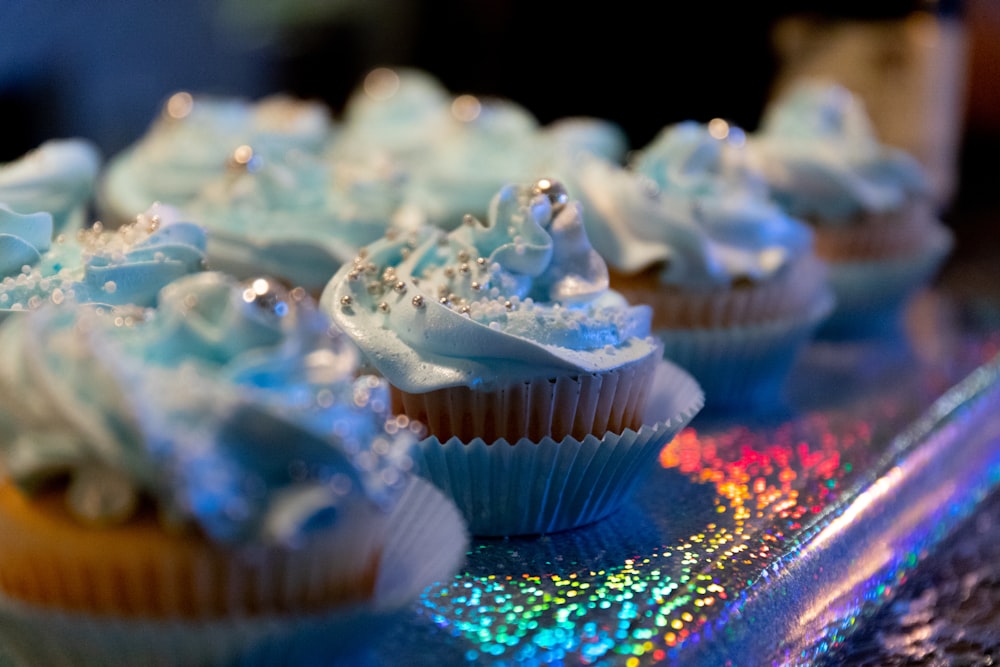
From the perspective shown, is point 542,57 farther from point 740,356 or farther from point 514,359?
point 514,359

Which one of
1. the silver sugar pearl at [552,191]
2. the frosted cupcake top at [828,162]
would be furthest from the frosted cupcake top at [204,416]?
the frosted cupcake top at [828,162]

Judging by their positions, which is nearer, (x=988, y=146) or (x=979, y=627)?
(x=979, y=627)

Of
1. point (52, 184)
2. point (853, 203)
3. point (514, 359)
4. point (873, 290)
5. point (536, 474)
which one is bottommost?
point (873, 290)

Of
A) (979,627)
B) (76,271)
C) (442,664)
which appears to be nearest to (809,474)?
(979,627)

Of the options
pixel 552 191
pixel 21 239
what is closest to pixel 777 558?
pixel 552 191

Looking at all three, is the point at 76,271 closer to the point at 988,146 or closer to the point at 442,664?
the point at 442,664

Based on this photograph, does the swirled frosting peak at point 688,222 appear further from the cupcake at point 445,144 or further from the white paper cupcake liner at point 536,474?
the white paper cupcake liner at point 536,474
